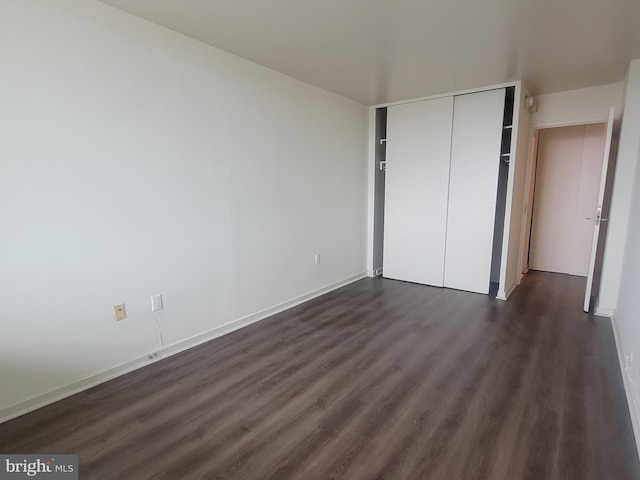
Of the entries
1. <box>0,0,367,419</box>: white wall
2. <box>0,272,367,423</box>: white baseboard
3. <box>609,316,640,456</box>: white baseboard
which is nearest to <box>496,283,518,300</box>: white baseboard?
<box>609,316,640,456</box>: white baseboard

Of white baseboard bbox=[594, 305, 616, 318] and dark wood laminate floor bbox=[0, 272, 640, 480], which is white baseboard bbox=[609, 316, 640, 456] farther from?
white baseboard bbox=[594, 305, 616, 318]

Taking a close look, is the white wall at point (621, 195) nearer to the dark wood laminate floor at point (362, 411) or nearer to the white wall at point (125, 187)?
the dark wood laminate floor at point (362, 411)

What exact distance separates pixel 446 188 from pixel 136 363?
371 centimetres

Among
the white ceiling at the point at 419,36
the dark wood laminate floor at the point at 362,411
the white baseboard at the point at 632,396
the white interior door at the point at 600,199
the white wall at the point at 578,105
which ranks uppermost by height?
the white ceiling at the point at 419,36

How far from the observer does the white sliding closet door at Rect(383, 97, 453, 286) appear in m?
4.06

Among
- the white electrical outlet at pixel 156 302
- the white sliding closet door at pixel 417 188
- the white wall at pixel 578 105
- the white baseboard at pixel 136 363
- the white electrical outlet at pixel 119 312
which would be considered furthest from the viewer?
the white sliding closet door at pixel 417 188

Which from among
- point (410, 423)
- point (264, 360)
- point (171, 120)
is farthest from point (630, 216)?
point (171, 120)

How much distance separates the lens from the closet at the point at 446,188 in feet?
12.4

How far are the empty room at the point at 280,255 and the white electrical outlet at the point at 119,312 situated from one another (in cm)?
1

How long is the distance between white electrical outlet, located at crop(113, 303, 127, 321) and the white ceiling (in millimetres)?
1920

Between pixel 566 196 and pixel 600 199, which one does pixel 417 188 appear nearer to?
pixel 600 199

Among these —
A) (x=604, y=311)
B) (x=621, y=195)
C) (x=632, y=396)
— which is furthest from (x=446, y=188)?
(x=632, y=396)

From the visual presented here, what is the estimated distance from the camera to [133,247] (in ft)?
7.43

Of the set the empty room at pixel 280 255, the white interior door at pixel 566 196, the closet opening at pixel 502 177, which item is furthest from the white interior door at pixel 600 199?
the white interior door at pixel 566 196
